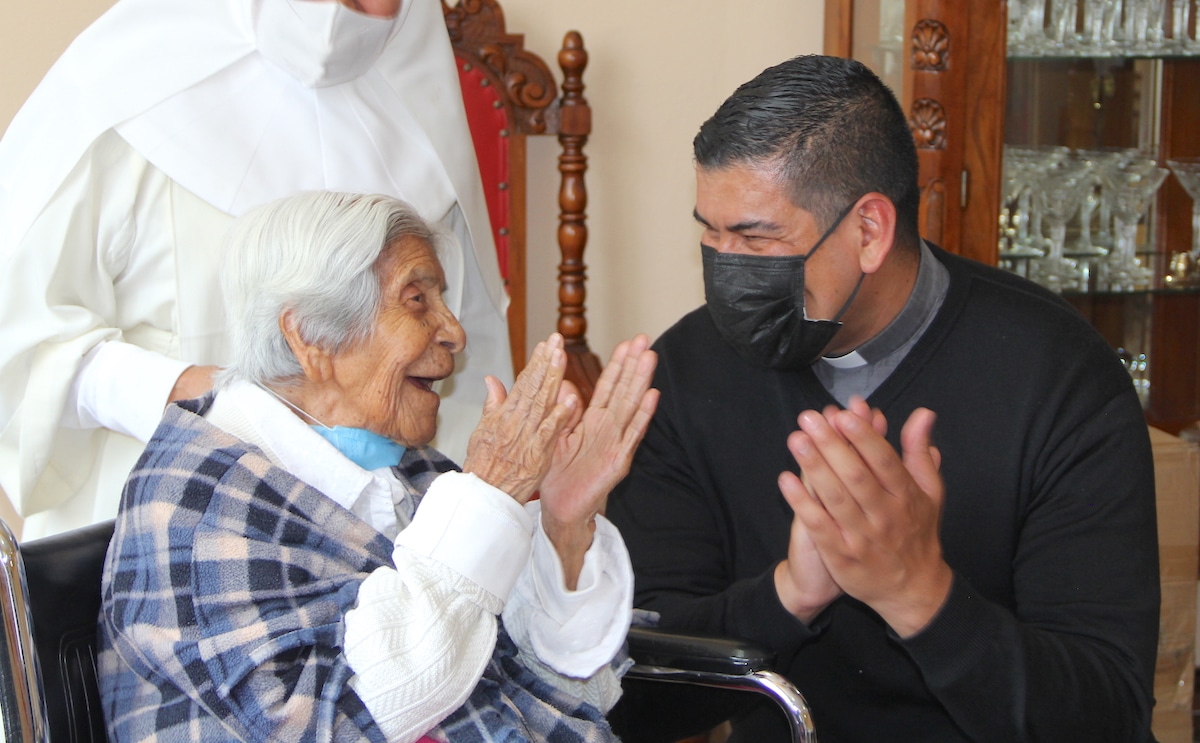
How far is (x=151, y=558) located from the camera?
1.41m

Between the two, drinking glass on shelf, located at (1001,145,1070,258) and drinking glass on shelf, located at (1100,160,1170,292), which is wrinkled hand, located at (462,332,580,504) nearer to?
drinking glass on shelf, located at (1001,145,1070,258)

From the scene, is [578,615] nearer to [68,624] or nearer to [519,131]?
[68,624]

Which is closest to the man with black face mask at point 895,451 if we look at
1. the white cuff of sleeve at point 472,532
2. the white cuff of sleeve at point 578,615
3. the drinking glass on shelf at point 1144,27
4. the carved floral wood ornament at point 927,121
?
the white cuff of sleeve at point 578,615

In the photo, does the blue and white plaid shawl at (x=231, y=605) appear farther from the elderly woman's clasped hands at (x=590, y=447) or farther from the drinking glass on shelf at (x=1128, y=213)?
the drinking glass on shelf at (x=1128, y=213)

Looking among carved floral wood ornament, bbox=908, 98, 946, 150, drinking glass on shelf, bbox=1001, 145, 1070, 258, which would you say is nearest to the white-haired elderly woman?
carved floral wood ornament, bbox=908, 98, 946, 150

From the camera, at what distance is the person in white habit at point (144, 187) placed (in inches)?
73.8

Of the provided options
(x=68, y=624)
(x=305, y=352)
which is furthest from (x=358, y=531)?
(x=68, y=624)

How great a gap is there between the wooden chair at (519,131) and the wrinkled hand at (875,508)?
154cm

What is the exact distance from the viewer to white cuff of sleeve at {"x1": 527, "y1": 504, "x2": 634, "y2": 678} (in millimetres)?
1637

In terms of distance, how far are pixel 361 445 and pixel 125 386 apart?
0.46 meters

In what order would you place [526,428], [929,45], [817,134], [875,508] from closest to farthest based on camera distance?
1. [875,508]
2. [526,428]
3. [817,134]
4. [929,45]

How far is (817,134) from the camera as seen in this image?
5.65ft

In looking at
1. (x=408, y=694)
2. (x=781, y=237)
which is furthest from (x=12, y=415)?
(x=781, y=237)

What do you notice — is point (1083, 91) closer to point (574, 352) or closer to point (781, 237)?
point (574, 352)
